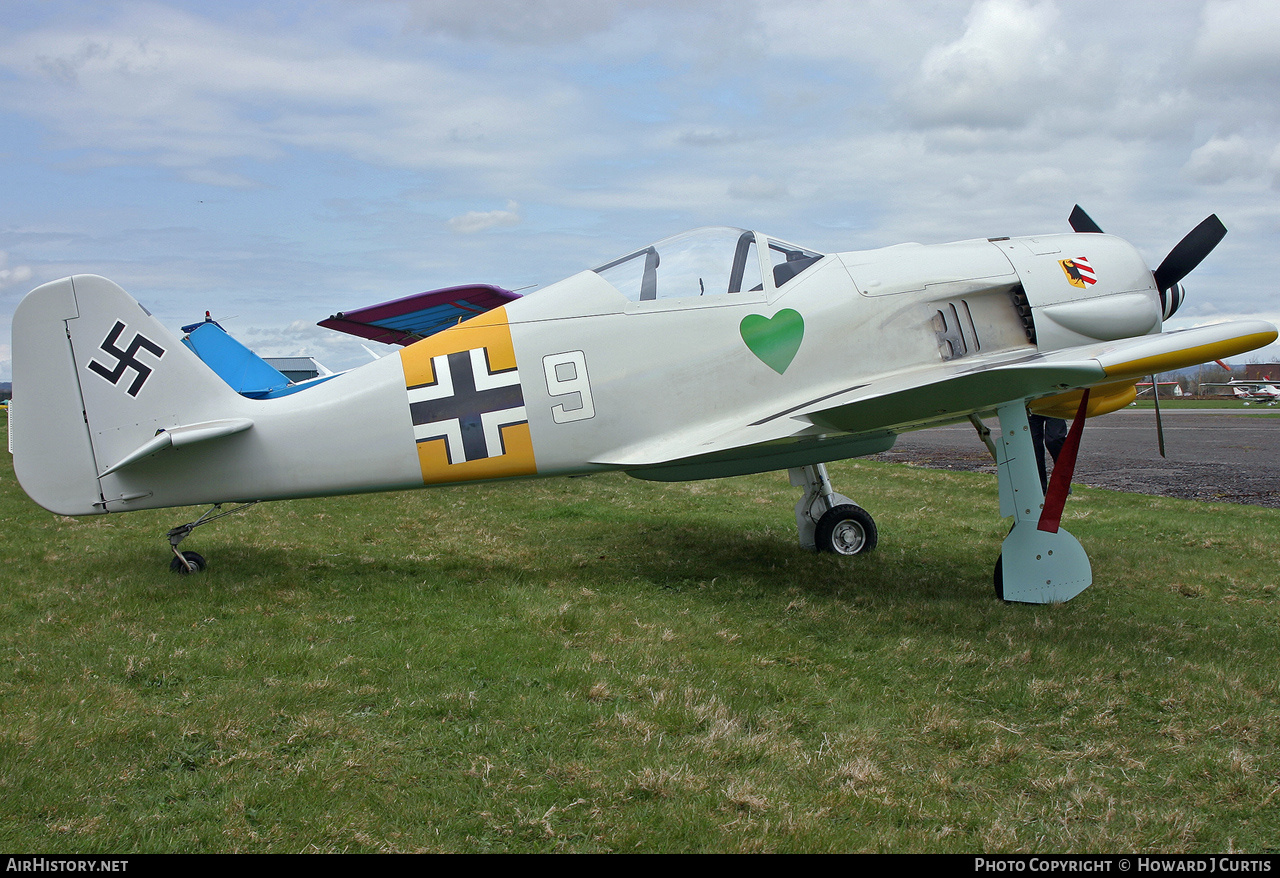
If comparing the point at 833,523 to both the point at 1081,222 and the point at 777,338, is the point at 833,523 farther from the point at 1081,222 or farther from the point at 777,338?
the point at 1081,222

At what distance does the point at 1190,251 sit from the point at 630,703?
542cm

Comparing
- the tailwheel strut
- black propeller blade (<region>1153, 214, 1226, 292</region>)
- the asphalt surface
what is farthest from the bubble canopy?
the asphalt surface

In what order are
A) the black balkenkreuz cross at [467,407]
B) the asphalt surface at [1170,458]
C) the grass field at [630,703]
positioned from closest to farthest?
the grass field at [630,703]
the black balkenkreuz cross at [467,407]
the asphalt surface at [1170,458]

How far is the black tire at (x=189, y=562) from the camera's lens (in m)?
5.79

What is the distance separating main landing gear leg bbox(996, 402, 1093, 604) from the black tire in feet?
18.2

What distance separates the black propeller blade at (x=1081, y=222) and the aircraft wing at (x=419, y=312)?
9.13m

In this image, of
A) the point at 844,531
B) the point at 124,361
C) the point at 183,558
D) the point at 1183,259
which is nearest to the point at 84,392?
the point at 124,361

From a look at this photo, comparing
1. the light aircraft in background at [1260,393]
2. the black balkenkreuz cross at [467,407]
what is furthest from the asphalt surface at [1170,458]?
the light aircraft in background at [1260,393]

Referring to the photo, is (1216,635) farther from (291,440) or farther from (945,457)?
(945,457)

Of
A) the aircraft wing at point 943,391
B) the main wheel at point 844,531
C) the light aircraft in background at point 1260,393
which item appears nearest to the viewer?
the aircraft wing at point 943,391

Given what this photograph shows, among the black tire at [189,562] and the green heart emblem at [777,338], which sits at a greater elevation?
the green heart emblem at [777,338]

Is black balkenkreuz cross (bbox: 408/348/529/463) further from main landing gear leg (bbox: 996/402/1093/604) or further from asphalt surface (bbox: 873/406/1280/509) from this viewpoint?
asphalt surface (bbox: 873/406/1280/509)

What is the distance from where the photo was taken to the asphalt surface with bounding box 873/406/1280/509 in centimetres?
1116

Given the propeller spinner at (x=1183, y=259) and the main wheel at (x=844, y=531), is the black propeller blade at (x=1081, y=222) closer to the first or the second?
the propeller spinner at (x=1183, y=259)
